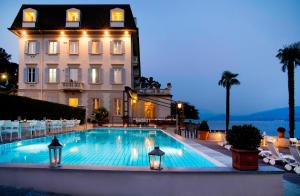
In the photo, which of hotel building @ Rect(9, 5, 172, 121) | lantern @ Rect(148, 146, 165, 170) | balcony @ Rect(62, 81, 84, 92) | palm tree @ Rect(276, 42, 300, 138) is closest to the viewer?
lantern @ Rect(148, 146, 165, 170)

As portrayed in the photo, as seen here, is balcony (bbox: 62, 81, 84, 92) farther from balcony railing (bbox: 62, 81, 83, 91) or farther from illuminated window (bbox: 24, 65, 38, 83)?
illuminated window (bbox: 24, 65, 38, 83)

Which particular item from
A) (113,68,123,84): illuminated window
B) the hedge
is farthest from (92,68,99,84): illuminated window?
the hedge

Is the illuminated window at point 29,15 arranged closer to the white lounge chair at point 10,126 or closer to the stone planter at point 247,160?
the white lounge chair at point 10,126

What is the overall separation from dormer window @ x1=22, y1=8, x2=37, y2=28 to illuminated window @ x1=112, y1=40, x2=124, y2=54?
7.96 m

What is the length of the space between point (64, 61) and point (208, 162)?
80.3ft

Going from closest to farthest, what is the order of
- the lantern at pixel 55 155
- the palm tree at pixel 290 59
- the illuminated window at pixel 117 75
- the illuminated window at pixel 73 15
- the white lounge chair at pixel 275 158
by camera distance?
the lantern at pixel 55 155
the white lounge chair at pixel 275 158
the palm tree at pixel 290 59
the illuminated window at pixel 117 75
the illuminated window at pixel 73 15

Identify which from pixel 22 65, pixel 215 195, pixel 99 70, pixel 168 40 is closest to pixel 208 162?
pixel 215 195

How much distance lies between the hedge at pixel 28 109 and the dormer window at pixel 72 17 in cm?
931

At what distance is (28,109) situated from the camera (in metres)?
17.4

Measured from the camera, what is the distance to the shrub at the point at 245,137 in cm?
467

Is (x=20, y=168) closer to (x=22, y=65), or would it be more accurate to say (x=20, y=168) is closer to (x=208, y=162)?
(x=208, y=162)

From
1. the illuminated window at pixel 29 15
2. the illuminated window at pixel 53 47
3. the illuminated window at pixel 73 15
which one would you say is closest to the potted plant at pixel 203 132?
the illuminated window at pixel 53 47

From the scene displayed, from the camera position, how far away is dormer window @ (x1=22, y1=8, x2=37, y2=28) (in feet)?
95.1

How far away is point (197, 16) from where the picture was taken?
3002 inches
